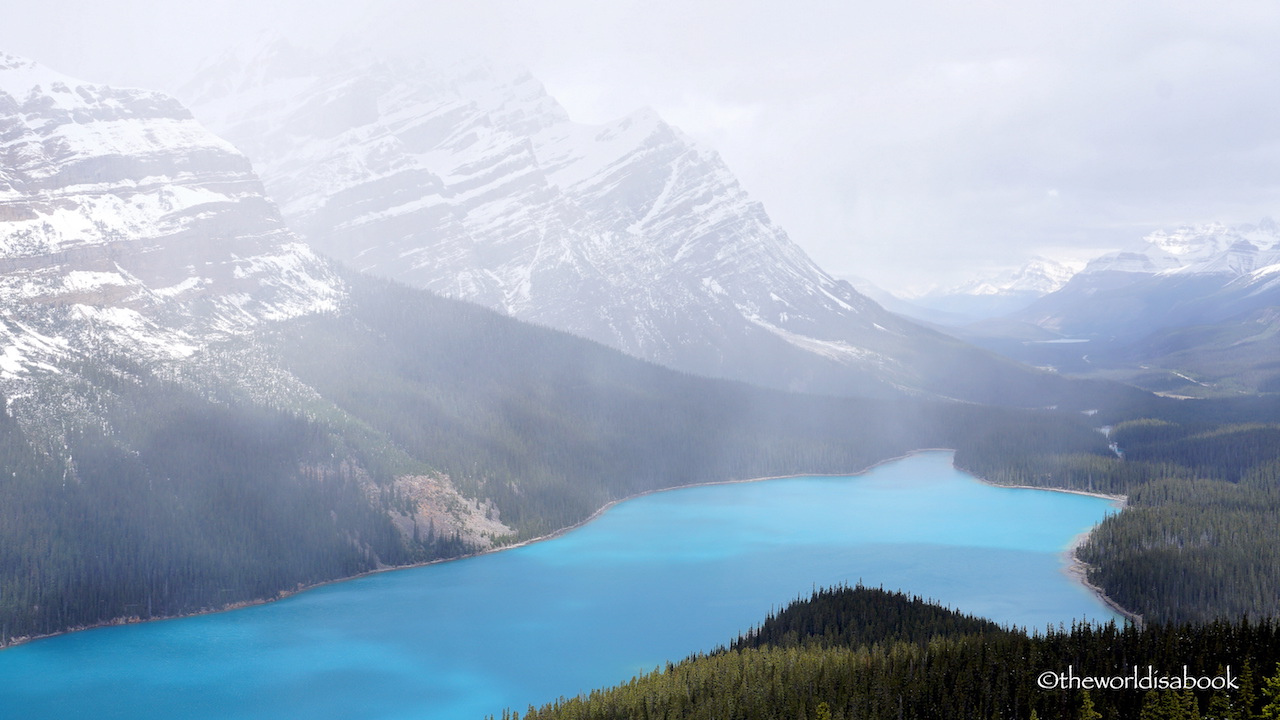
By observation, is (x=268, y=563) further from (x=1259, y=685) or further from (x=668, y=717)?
(x=1259, y=685)

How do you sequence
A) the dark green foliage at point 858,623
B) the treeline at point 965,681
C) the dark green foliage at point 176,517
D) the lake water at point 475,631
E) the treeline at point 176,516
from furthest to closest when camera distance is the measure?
the treeline at point 176,516 → the dark green foliage at point 176,517 → the dark green foliage at point 858,623 → the lake water at point 475,631 → the treeline at point 965,681

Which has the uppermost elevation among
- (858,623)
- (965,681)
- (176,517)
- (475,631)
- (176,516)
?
(176,516)

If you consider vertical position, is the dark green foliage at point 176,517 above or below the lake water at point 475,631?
above

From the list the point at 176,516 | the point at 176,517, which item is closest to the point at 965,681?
the point at 176,517

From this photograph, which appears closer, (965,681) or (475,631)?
(965,681)

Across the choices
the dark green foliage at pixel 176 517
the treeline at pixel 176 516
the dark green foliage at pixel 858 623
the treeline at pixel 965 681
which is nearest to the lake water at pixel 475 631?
the treeline at pixel 176 516

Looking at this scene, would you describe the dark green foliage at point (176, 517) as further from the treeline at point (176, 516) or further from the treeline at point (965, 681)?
the treeline at point (965, 681)

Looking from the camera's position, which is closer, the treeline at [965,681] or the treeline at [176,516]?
the treeline at [965,681]

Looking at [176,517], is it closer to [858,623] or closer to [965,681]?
[858,623]
